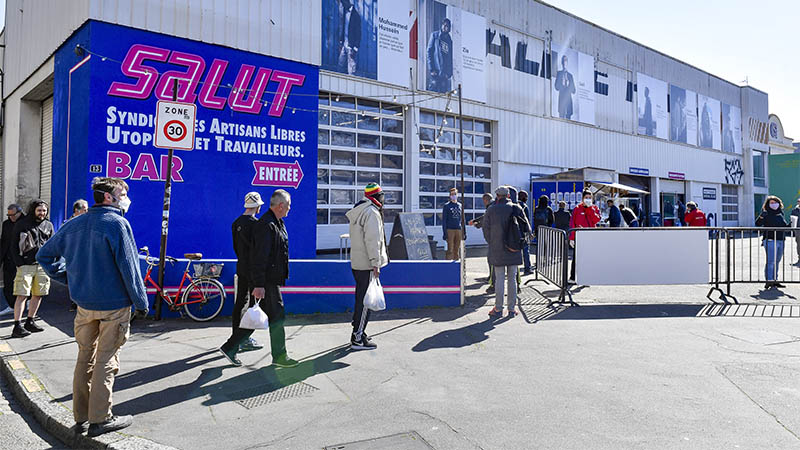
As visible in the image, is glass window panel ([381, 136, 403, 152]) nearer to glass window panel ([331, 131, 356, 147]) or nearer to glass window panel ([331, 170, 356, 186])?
glass window panel ([331, 131, 356, 147])

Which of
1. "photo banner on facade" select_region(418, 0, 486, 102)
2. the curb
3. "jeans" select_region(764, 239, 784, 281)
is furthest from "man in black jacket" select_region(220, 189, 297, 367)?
"photo banner on facade" select_region(418, 0, 486, 102)

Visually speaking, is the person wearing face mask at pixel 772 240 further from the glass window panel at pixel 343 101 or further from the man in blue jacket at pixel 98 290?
the glass window panel at pixel 343 101

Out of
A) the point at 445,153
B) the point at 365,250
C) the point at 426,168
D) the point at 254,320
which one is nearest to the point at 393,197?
the point at 426,168

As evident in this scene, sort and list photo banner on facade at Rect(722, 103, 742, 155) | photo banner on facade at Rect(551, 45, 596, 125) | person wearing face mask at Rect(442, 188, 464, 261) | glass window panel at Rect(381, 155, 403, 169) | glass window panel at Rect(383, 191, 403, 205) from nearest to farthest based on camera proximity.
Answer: person wearing face mask at Rect(442, 188, 464, 261) < glass window panel at Rect(381, 155, 403, 169) < glass window panel at Rect(383, 191, 403, 205) < photo banner on facade at Rect(551, 45, 596, 125) < photo banner on facade at Rect(722, 103, 742, 155)

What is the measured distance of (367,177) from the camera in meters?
16.8

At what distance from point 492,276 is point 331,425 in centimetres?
649

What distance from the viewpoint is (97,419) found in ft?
12.1

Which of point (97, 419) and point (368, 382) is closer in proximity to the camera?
point (97, 419)

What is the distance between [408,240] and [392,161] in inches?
294

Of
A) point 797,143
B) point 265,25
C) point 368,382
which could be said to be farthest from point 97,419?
point 797,143

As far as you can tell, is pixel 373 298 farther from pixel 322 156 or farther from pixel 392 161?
pixel 392 161

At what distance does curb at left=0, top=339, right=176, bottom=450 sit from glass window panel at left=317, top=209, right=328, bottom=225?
10.3m

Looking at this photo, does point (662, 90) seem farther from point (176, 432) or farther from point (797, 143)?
point (797, 143)

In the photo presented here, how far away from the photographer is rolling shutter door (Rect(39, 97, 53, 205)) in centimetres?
1470
